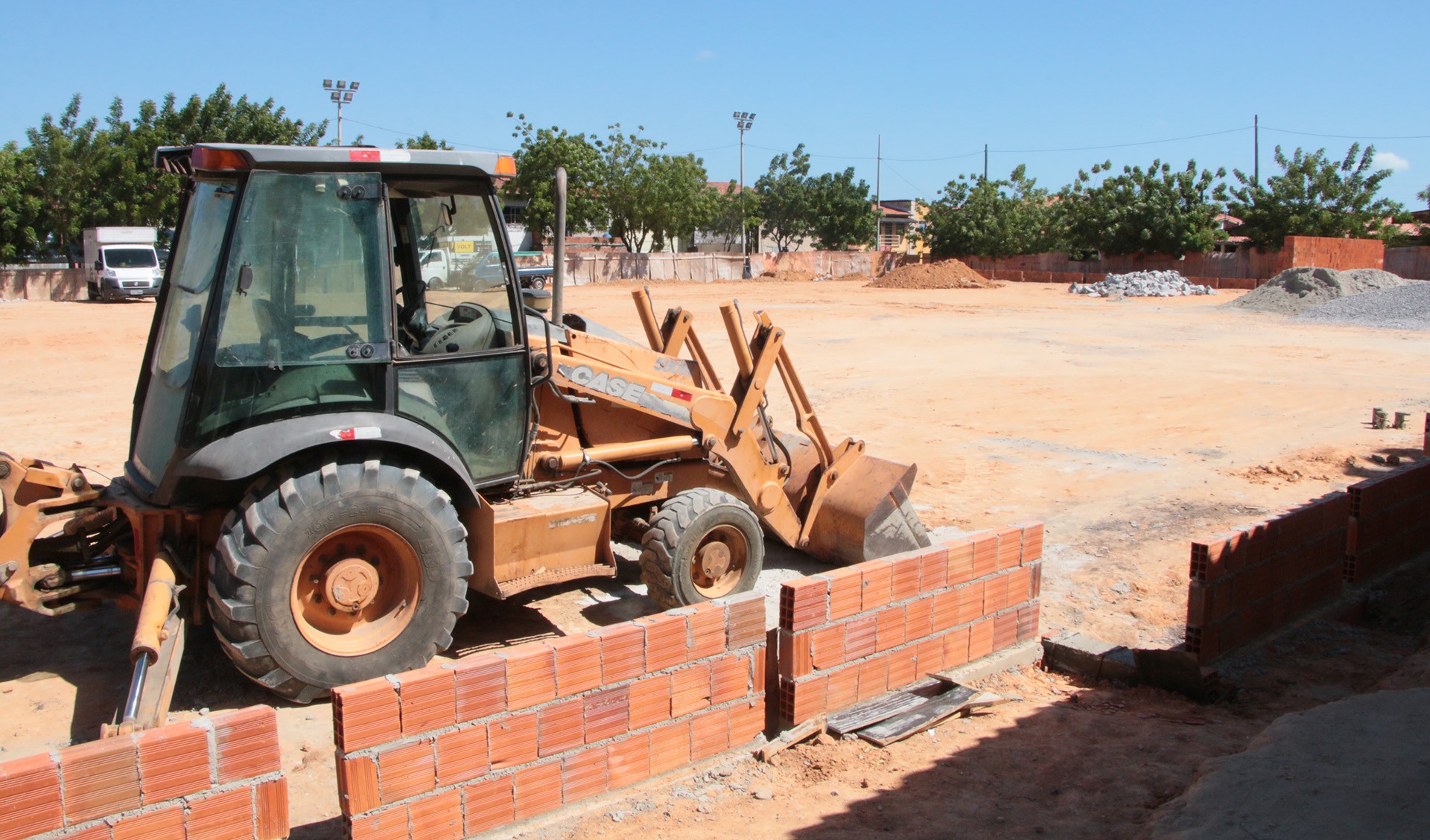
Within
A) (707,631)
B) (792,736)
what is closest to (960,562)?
(792,736)

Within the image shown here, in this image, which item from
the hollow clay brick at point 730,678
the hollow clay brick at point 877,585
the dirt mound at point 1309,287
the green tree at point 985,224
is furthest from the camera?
the green tree at point 985,224

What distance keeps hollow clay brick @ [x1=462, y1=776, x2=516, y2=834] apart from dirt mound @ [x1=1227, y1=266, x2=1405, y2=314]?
32.1 meters

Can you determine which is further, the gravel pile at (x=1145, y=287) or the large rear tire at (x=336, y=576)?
the gravel pile at (x=1145, y=287)

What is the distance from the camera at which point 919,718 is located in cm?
509

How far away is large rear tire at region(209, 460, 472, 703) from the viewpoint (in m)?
4.71

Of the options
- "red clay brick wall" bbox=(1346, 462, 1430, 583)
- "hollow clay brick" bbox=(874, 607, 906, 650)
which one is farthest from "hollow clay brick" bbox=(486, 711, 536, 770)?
"red clay brick wall" bbox=(1346, 462, 1430, 583)

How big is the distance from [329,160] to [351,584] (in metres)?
1.97

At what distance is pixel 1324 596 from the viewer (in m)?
7.23

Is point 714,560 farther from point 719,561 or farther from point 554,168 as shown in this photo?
point 554,168

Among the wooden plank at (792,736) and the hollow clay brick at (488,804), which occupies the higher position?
the hollow clay brick at (488,804)

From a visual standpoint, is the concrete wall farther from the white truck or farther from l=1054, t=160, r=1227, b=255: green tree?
l=1054, t=160, r=1227, b=255: green tree

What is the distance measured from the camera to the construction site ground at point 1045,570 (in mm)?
4434

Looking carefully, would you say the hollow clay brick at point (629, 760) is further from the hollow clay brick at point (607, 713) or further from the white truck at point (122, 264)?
the white truck at point (122, 264)

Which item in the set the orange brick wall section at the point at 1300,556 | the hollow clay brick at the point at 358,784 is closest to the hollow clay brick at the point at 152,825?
the hollow clay brick at the point at 358,784
